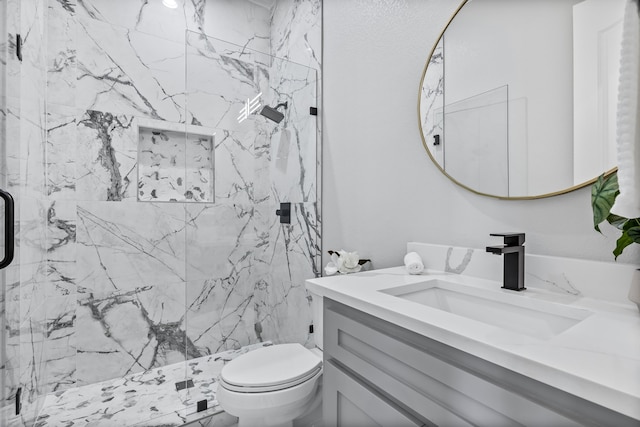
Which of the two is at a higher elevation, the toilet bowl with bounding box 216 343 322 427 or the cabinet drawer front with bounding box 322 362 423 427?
the cabinet drawer front with bounding box 322 362 423 427

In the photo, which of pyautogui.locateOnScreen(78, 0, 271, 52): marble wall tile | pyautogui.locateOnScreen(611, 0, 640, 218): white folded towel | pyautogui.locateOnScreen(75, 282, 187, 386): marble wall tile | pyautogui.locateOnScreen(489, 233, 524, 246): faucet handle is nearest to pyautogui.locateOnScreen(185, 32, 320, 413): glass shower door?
pyautogui.locateOnScreen(75, 282, 187, 386): marble wall tile

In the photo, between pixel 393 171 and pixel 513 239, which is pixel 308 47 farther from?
pixel 513 239

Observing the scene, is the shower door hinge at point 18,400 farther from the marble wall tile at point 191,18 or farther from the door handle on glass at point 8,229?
the marble wall tile at point 191,18

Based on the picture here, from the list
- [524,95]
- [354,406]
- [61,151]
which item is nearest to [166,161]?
[61,151]

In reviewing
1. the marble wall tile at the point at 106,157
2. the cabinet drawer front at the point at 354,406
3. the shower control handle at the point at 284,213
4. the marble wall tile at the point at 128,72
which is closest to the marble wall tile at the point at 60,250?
the marble wall tile at the point at 106,157

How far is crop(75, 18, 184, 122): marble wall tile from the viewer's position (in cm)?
204

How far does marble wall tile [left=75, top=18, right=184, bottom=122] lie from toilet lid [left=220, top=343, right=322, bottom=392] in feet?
5.66

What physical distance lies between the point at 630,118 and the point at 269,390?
131cm

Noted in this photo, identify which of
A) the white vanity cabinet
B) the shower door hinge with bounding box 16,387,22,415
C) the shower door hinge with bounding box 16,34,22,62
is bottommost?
the shower door hinge with bounding box 16,387,22,415

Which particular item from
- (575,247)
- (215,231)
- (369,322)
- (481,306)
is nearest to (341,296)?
(369,322)

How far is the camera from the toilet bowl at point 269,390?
1.24 meters

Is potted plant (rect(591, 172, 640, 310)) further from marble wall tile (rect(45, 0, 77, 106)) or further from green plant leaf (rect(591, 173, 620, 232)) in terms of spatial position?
marble wall tile (rect(45, 0, 77, 106))

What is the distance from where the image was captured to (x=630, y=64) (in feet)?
1.55

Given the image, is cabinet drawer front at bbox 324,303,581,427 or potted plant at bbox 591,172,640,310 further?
potted plant at bbox 591,172,640,310
